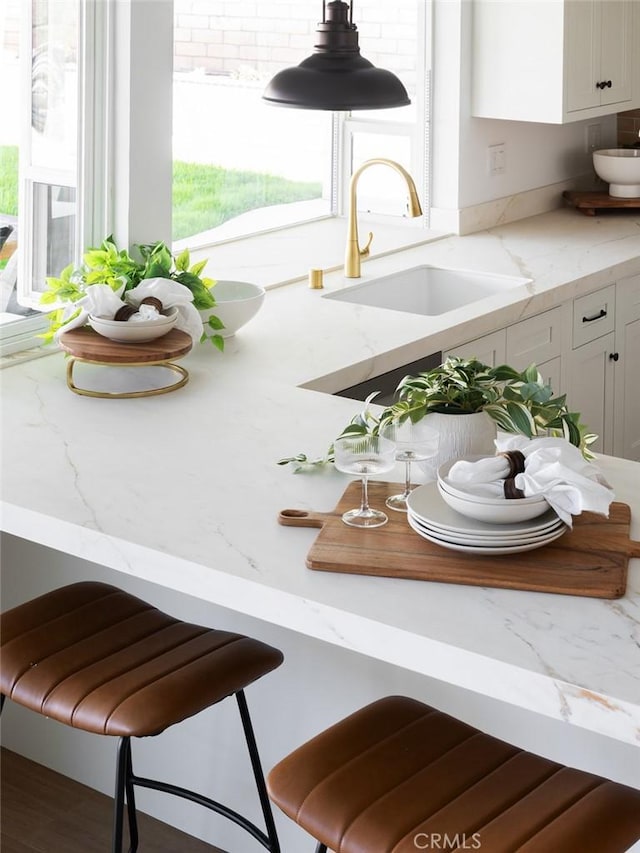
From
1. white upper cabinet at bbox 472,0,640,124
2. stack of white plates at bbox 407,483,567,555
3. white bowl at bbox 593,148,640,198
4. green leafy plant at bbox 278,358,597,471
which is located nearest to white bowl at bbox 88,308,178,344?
green leafy plant at bbox 278,358,597,471

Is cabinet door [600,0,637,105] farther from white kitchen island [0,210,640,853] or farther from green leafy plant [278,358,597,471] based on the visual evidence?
green leafy plant [278,358,597,471]

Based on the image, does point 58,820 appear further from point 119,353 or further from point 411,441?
point 411,441

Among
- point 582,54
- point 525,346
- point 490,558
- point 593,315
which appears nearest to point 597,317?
point 593,315

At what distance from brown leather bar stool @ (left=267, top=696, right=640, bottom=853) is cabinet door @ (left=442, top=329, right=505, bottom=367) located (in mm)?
1574

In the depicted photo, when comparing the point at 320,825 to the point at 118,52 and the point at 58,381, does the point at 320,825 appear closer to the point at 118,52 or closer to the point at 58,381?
the point at 58,381

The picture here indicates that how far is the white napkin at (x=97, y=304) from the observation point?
2.55 m

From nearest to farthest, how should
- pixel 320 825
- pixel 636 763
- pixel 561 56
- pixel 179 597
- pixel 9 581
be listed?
pixel 320 825 → pixel 636 763 → pixel 179 597 → pixel 9 581 → pixel 561 56

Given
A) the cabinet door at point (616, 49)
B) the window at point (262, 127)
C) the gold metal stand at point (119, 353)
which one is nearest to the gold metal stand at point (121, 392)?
the gold metal stand at point (119, 353)

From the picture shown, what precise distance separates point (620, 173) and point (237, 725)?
3.01 m

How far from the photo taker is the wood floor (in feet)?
8.46

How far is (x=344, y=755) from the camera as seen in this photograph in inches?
66.2

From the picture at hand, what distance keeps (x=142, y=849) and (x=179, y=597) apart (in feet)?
1.88

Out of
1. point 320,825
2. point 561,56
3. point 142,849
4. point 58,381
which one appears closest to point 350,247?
point 561,56

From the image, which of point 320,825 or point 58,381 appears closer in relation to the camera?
point 320,825
